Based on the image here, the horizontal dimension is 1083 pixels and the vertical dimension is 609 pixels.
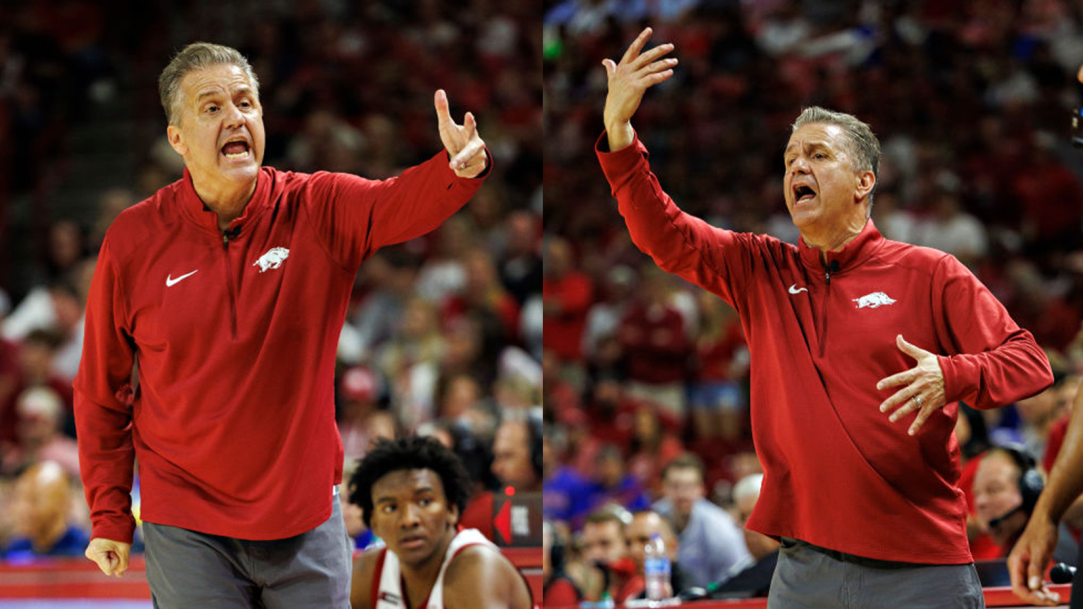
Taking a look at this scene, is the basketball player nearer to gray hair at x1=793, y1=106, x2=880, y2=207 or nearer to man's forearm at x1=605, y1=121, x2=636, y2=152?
man's forearm at x1=605, y1=121, x2=636, y2=152

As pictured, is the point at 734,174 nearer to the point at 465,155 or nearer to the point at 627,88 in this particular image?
the point at 627,88

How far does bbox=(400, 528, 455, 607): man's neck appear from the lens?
4.00 m

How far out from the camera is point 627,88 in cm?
297

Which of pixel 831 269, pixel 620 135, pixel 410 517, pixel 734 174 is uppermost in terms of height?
pixel 734 174

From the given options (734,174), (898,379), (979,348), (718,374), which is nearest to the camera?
(898,379)

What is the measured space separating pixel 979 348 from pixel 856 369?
27 centimetres

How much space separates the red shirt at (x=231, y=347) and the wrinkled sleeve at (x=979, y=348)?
1092 mm

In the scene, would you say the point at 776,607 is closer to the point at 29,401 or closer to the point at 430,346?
the point at 430,346

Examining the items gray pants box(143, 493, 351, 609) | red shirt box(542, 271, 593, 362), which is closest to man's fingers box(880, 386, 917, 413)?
gray pants box(143, 493, 351, 609)

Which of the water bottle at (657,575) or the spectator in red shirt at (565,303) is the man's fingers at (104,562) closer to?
the water bottle at (657,575)

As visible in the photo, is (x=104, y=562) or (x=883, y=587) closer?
(x=883, y=587)

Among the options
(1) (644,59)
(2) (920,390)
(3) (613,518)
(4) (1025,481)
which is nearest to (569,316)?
(3) (613,518)

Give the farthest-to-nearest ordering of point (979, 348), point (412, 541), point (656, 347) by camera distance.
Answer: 1. point (656, 347)
2. point (412, 541)
3. point (979, 348)

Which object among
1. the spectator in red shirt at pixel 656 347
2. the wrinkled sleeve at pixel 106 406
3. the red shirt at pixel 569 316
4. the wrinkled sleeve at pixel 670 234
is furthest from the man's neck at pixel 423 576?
the red shirt at pixel 569 316
